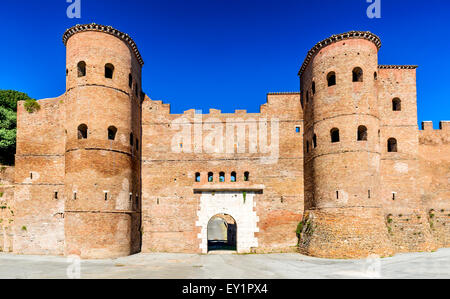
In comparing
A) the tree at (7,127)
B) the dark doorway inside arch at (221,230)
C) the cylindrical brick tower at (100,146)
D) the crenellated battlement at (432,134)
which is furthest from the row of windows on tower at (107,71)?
the crenellated battlement at (432,134)

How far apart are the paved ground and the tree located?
11.0 meters

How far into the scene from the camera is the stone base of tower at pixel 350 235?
1792 cm

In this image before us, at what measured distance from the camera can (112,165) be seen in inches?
776

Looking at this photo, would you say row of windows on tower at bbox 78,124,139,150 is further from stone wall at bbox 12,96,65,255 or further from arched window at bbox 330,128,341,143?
arched window at bbox 330,128,341,143

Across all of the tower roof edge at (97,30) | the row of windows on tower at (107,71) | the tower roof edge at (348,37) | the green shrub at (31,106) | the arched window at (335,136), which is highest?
the tower roof edge at (97,30)

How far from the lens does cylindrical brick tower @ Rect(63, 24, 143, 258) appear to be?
18.6 m

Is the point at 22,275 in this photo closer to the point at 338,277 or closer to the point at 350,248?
the point at 338,277

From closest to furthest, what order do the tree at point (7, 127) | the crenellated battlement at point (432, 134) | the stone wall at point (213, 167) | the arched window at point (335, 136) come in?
the arched window at point (335, 136) < the stone wall at point (213, 167) < the crenellated battlement at point (432, 134) < the tree at point (7, 127)

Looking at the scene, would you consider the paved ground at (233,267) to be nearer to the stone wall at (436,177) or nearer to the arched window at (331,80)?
the stone wall at (436,177)

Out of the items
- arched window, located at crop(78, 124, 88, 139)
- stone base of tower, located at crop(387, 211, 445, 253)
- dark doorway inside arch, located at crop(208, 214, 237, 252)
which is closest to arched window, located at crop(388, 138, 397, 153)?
stone base of tower, located at crop(387, 211, 445, 253)

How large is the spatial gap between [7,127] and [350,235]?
28.1 m

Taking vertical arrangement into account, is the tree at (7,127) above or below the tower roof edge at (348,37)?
below

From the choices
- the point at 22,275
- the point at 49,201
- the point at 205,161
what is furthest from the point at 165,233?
the point at 22,275

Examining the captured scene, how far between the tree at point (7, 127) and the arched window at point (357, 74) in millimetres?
24260
